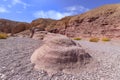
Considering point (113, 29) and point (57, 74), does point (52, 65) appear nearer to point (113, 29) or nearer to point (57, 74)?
point (57, 74)

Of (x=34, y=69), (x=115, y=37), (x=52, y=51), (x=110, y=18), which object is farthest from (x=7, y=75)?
(x=110, y=18)

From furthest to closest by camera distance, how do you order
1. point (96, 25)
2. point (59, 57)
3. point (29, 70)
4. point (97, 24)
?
point (96, 25) < point (97, 24) < point (59, 57) < point (29, 70)

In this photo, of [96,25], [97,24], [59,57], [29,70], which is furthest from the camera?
[96,25]

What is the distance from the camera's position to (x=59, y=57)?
8.23 meters

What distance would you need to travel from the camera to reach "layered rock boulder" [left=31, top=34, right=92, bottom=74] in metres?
7.83

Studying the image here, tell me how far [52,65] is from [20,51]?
2.19 metres

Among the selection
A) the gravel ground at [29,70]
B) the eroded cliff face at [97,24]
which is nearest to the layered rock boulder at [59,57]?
the gravel ground at [29,70]

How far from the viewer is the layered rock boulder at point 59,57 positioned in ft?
25.7

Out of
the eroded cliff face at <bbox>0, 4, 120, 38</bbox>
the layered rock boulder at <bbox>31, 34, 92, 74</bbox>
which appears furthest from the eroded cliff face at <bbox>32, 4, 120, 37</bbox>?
the layered rock boulder at <bbox>31, 34, 92, 74</bbox>

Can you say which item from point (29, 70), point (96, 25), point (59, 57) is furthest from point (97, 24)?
point (29, 70)

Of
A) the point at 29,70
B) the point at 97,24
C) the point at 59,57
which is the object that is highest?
the point at 97,24

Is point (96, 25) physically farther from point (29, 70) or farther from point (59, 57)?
point (29, 70)

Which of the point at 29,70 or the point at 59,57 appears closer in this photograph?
the point at 29,70

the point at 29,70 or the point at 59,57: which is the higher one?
the point at 59,57
